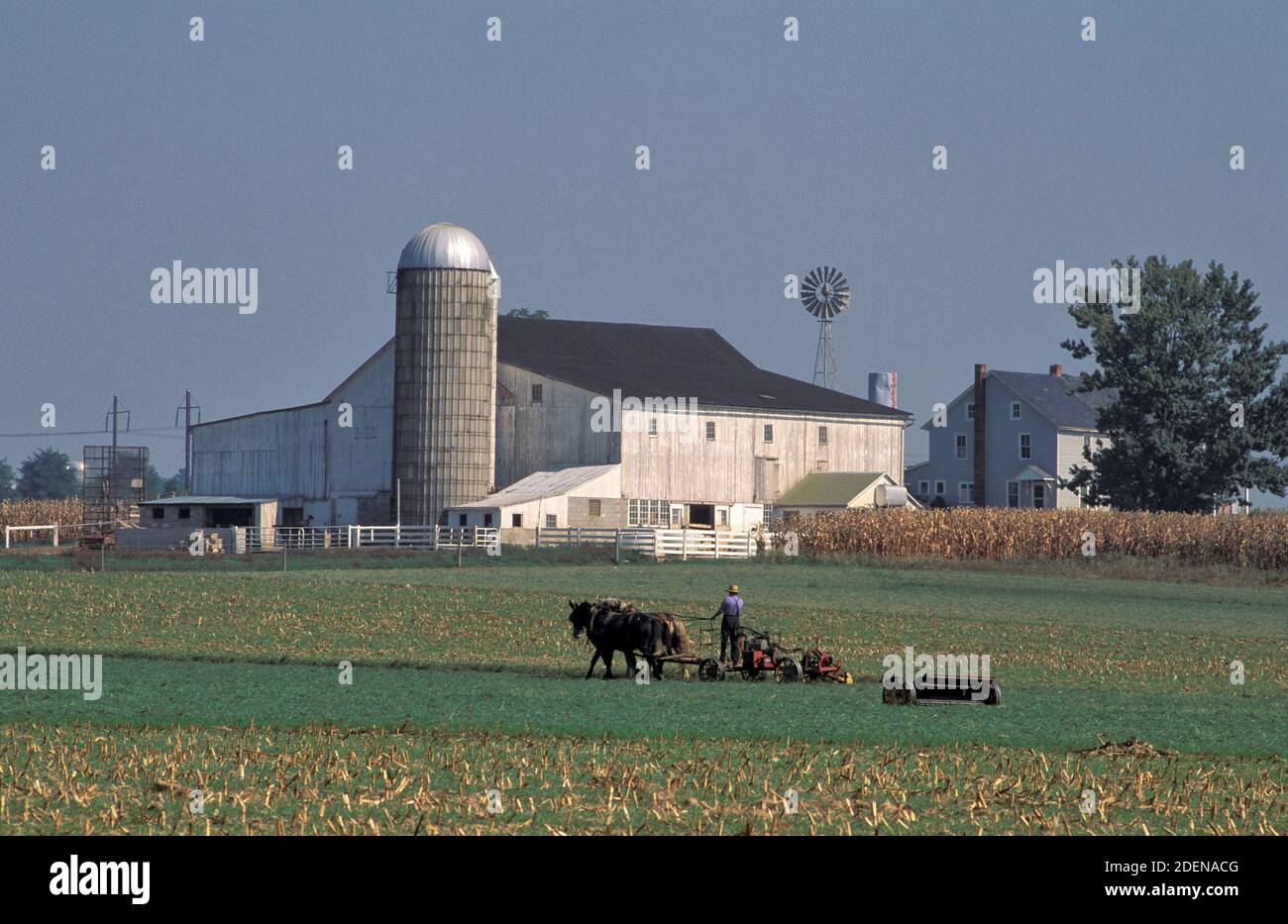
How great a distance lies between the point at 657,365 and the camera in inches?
3649

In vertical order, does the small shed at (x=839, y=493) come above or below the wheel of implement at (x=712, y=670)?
above

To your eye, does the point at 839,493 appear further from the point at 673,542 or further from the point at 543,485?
the point at 673,542

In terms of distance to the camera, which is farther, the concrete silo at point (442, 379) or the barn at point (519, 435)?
the concrete silo at point (442, 379)

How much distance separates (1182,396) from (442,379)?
36.3 m

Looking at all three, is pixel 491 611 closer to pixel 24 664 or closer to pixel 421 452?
pixel 24 664

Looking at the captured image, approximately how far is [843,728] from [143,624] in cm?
2242

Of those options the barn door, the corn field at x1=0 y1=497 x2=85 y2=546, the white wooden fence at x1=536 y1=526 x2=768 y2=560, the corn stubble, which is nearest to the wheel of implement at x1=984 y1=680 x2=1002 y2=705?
the corn stubble

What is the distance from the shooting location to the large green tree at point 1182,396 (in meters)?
87.4

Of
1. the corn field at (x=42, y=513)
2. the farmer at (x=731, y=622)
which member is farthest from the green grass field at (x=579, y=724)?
the corn field at (x=42, y=513)

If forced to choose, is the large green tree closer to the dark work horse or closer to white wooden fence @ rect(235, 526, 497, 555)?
white wooden fence @ rect(235, 526, 497, 555)

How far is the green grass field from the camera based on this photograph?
1550cm

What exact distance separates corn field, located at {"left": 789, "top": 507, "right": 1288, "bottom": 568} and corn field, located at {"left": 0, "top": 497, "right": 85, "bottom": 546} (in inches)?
1697

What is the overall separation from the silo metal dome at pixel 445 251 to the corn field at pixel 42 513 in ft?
80.2

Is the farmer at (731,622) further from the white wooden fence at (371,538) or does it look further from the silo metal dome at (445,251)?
the silo metal dome at (445,251)
